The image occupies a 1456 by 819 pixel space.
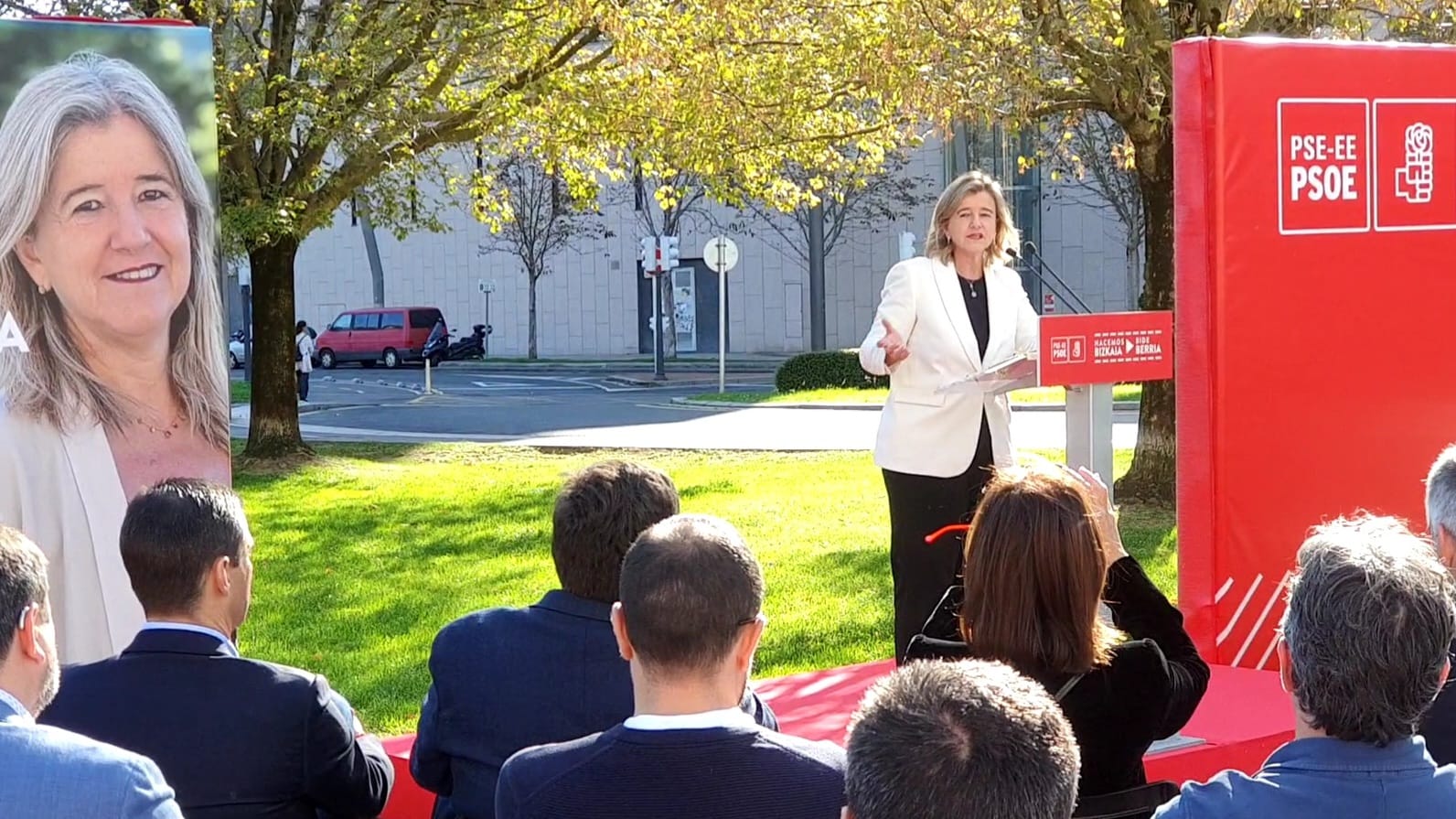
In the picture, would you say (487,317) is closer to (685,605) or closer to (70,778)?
(685,605)

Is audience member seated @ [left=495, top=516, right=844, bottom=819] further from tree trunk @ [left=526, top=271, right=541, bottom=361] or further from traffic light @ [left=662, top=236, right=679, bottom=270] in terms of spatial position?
tree trunk @ [left=526, top=271, right=541, bottom=361]

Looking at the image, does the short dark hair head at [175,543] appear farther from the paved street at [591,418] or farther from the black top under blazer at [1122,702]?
the paved street at [591,418]

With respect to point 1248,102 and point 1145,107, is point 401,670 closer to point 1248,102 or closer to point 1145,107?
point 1248,102

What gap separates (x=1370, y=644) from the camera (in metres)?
2.29

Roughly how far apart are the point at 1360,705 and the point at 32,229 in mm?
3788

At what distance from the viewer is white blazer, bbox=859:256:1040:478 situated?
224 inches

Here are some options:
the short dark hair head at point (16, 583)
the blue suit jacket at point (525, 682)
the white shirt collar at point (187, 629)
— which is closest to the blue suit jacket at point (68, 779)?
the short dark hair head at point (16, 583)

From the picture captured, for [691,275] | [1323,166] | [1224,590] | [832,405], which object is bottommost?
[832,405]

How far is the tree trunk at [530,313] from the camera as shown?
45312mm

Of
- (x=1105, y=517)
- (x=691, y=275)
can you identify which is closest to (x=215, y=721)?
(x=1105, y=517)

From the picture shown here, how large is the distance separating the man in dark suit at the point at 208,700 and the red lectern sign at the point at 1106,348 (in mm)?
2384

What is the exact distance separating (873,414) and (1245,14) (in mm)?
12110

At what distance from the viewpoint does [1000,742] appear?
1801mm

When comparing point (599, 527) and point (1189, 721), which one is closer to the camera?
point (599, 527)
